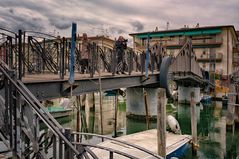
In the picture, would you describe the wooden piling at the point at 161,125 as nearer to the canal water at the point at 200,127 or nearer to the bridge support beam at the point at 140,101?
the canal water at the point at 200,127

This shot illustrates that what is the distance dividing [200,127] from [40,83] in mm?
22370

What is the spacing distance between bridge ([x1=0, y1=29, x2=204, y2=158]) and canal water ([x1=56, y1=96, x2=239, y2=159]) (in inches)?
227

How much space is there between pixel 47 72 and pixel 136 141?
5.67 meters

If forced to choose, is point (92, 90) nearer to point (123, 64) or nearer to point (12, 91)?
point (123, 64)

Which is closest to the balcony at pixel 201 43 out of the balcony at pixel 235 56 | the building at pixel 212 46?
the building at pixel 212 46

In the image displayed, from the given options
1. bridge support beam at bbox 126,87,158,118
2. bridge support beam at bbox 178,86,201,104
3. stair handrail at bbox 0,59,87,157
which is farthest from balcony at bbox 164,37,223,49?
stair handrail at bbox 0,59,87,157

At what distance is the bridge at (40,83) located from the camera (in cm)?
580

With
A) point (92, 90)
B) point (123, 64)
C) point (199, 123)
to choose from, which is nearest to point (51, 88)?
point (92, 90)

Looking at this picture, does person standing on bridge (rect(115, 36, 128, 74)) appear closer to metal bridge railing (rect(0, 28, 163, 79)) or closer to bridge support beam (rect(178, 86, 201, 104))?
metal bridge railing (rect(0, 28, 163, 79))

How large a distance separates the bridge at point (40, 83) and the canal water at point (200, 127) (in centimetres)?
577

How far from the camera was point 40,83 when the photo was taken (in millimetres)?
9828

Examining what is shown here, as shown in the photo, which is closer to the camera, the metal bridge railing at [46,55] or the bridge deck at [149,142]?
the metal bridge railing at [46,55]

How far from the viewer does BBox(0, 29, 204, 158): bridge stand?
580 centimetres

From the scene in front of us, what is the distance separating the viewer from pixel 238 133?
2345cm
